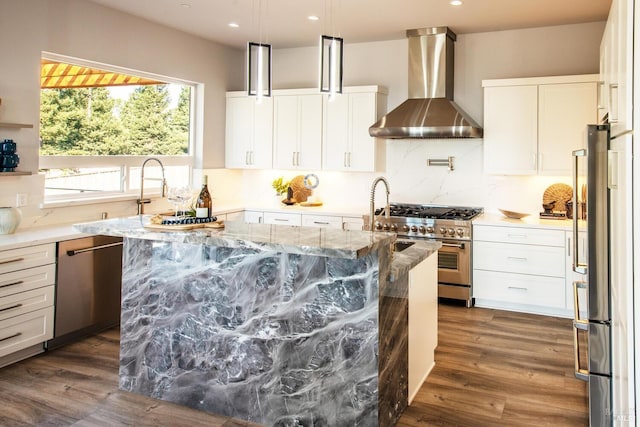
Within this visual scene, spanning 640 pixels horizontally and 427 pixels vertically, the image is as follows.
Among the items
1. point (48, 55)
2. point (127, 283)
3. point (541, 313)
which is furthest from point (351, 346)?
point (48, 55)

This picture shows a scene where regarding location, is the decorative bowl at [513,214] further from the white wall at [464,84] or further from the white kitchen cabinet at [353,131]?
the white kitchen cabinet at [353,131]

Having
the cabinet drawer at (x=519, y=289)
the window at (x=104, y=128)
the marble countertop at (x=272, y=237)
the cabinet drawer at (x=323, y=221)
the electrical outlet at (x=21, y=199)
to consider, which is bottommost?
the cabinet drawer at (x=519, y=289)

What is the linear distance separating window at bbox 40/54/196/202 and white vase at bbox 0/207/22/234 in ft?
2.10

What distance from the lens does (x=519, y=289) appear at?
17.0ft

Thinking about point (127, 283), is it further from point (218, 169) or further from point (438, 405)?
point (218, 169)

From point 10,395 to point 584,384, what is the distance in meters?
3.61

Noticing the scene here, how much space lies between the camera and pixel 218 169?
6672 mm

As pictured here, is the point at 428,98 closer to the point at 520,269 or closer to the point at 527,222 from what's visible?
the point at 527,222

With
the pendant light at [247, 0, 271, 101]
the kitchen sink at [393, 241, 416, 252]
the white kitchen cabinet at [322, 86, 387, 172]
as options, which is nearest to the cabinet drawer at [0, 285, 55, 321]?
the pendant light at [247, 0, 271, 101]

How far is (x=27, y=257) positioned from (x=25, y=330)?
0.51m

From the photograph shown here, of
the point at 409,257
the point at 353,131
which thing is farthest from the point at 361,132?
the point at 409,257

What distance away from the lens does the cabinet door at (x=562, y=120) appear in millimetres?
5101

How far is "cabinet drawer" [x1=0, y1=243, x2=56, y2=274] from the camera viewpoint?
11.8ft

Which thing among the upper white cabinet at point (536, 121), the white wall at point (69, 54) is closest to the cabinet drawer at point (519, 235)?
the upper white cabinet at point (536, 121)
